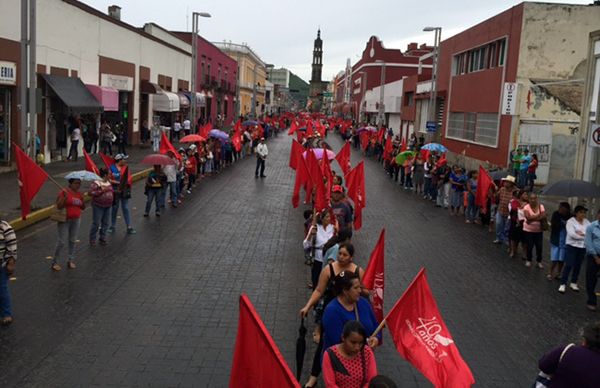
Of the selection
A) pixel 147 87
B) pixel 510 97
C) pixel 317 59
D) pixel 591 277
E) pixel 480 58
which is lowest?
pixel 591 277

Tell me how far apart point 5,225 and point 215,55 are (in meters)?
52.9

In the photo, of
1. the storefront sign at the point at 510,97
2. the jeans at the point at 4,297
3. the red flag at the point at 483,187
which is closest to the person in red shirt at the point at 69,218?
the jeans at the point at 4,297

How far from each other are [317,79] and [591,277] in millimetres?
167152

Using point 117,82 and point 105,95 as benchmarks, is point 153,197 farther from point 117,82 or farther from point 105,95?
point 117,82

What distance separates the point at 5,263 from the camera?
7199 millimetres

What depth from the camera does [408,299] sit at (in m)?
5.40

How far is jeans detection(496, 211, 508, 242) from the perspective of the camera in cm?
1365

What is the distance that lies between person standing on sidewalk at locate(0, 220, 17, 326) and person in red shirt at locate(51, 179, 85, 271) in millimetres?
2399

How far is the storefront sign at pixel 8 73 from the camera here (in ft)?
62.7

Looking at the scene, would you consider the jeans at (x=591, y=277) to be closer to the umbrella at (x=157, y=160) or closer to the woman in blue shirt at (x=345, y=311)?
the woman in blue shirt at (x=345, y=311)

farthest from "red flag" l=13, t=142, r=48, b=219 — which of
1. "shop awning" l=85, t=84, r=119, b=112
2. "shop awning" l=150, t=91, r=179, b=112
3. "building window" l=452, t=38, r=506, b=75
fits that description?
"shop awning" l=150, t=91, r=179, b=112

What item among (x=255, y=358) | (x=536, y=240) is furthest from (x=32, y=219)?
(x=255, y=358)

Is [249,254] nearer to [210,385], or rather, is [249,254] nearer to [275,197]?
[210,385]

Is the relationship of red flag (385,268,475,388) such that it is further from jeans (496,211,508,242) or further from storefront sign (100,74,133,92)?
storefront sign (100,74,133,92)
